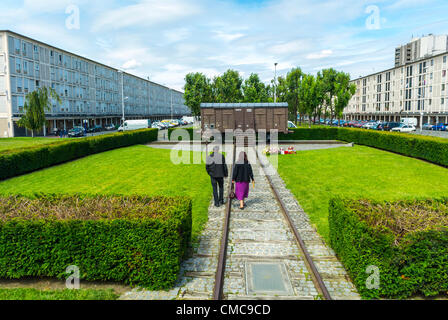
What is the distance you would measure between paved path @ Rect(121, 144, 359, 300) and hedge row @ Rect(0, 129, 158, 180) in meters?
11.2

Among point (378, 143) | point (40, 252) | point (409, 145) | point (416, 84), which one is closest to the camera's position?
point (40, 252)

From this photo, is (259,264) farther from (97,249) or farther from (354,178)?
(354,178)

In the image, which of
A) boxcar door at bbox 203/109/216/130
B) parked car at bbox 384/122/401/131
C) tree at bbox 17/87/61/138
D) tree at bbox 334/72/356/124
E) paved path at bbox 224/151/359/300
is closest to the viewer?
paved path at bbox 224/151/359/300

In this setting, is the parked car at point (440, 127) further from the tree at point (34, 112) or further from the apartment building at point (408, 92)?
the tree at point (34, 112)

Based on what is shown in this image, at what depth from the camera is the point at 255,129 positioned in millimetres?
30469

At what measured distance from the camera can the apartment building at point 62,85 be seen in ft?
158

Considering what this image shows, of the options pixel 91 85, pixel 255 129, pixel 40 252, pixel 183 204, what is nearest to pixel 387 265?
pixel 183 204

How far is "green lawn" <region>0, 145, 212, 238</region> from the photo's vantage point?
1258 cm

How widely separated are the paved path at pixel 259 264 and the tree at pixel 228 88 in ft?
200

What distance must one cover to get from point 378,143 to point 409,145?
167 inches
